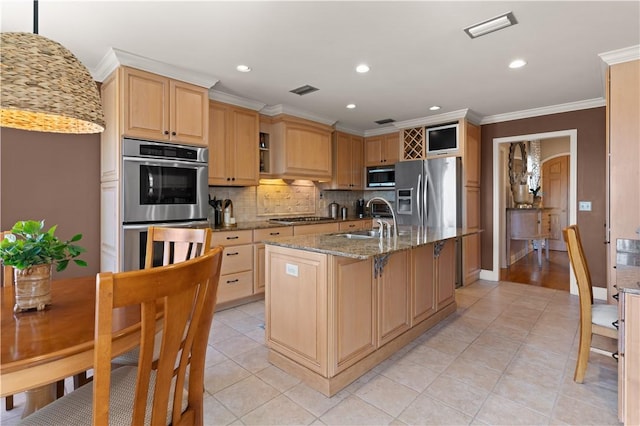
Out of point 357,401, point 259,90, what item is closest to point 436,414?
point 357,401

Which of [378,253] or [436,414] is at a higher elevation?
[378,253]

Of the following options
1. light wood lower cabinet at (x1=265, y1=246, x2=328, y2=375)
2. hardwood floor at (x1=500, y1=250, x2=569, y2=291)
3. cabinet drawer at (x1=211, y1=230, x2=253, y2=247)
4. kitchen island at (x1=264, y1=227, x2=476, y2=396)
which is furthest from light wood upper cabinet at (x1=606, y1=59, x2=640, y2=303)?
cabinet drawer at (x1=211, y1=230, x2=253, y2=247)

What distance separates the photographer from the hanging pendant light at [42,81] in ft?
3.44

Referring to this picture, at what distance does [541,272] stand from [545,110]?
272 cm

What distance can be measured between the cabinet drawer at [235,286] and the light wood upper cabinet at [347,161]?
89.5 inches

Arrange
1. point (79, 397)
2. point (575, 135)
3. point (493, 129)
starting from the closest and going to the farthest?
point (79, 397), point (575, 135), point (493, 129)

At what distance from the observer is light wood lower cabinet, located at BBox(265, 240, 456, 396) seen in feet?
6.55

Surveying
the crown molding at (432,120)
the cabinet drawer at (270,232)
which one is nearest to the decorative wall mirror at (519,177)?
the crown molding at (432,120)

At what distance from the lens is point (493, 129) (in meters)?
→ 4.83

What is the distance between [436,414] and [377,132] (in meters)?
4.70

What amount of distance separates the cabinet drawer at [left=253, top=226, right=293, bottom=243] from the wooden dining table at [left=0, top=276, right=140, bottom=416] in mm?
2346

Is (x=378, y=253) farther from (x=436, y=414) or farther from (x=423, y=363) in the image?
→ (x=423, y=363)

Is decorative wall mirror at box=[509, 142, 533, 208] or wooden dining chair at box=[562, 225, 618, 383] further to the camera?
decorative wall mirror at box=[509, 142, 533, 208]

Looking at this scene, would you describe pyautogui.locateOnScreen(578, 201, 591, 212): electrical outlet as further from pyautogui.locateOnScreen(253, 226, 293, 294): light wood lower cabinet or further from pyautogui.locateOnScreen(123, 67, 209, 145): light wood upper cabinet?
pyautogui.locateOnScreen(123, 67, 209, 145): light wood upper cabinet
